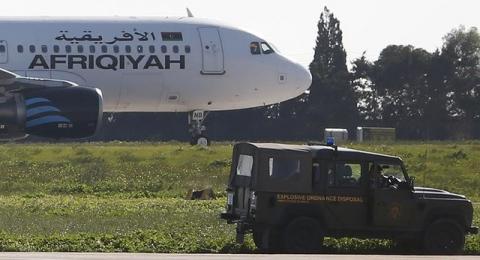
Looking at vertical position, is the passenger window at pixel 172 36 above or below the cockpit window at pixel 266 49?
above

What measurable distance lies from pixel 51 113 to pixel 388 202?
5954mm

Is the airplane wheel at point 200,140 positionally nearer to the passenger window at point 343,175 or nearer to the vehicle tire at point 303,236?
the passenger window at point 343,175

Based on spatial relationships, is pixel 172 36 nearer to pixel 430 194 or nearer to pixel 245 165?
pixel 245 165

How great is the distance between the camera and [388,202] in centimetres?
2352

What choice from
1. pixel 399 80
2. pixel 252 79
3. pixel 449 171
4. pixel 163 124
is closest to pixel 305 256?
pixel 449 171

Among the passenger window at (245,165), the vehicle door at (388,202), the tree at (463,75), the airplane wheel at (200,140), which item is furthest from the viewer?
the tree at (463,75)

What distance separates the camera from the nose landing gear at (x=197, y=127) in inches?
1886

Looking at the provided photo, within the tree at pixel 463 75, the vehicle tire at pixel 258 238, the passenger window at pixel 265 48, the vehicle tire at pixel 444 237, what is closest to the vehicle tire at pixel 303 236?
the vehicle tire at pixel 258 238

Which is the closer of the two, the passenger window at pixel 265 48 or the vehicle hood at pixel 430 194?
the vehicle hood at pixel 430 194

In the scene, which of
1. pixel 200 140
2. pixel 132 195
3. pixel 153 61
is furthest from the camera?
pixel 200 140

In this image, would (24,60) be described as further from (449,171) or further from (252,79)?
(449,171)

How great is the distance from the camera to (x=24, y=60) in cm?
4294

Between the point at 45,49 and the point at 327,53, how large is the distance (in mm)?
59223

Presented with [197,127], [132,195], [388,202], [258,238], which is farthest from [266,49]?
[258,238]
